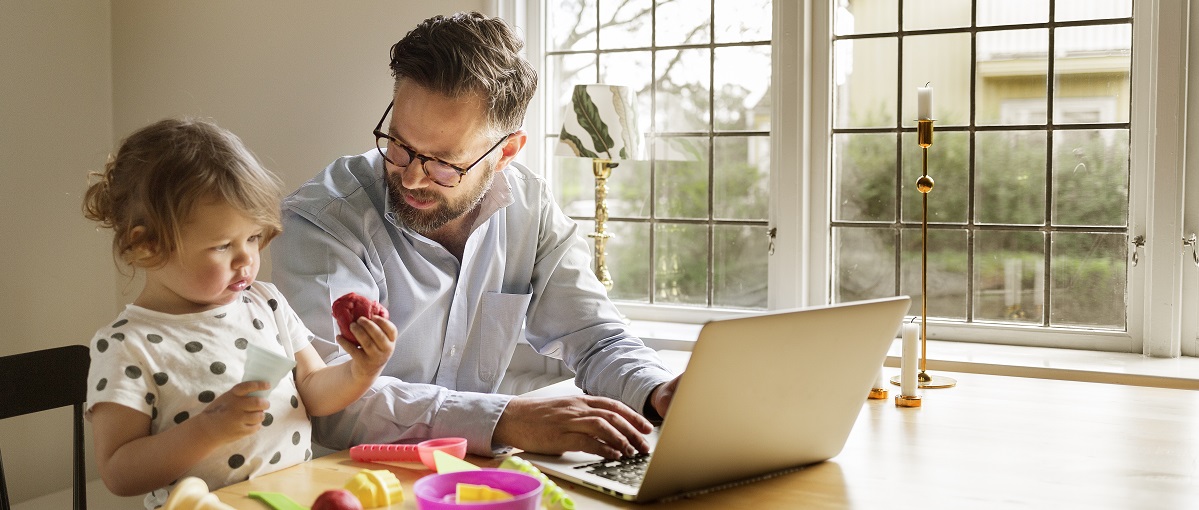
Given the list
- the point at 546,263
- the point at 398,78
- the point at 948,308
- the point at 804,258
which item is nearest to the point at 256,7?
the point at 398,78

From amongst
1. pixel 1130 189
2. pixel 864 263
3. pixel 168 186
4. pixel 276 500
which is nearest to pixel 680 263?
pixel 864 263

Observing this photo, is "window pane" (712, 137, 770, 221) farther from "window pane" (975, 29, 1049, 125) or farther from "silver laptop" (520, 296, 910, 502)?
"silver laptop" (520, 296, 910, 502)

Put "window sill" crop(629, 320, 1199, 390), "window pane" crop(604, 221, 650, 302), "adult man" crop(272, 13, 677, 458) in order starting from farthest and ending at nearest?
"window pane" crop(604, 221, 650, 302) → "window sill" crop(629, 320, 1199, 390) → "adult man" crop(272, 13, 677, 458)

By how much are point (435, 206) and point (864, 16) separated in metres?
1.50

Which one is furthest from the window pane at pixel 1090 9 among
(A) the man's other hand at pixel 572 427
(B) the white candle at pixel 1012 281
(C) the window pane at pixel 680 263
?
(A) the man's other hand at pixel 572 427

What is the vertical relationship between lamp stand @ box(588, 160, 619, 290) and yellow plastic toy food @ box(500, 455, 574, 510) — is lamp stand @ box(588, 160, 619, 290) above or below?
above

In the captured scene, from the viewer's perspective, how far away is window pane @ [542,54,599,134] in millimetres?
3102

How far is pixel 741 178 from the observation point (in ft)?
9.46

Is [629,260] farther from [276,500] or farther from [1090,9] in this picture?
[276,500]

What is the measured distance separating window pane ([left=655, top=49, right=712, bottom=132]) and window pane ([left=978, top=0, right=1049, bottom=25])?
747 mm

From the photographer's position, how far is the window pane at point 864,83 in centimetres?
271

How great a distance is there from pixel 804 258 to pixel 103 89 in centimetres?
198

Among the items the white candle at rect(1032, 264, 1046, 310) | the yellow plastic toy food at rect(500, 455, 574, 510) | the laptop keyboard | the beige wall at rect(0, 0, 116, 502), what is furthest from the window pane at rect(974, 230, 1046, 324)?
the beige wall at rect(0, 0, 116, 502)

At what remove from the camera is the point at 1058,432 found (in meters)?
1.49
